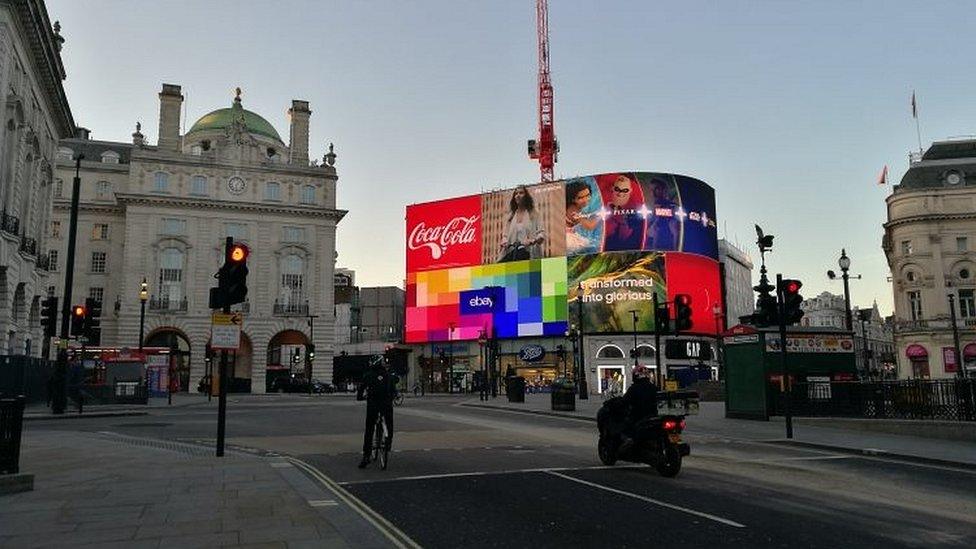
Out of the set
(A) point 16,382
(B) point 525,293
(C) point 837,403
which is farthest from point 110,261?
(C) point 837,403

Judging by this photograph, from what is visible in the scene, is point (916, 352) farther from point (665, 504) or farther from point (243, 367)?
point (665, 504)

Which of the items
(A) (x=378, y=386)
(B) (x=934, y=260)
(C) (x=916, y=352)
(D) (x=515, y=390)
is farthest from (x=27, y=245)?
(B) (x=934, y=260)

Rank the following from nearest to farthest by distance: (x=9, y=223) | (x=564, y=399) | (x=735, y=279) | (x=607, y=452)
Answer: (x=607, y=452), (x=564, y=399), (x=9, y=223), (x=735, y=279)

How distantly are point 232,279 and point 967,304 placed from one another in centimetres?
7402

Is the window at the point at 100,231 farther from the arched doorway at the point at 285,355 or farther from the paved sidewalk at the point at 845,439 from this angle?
the paved sidewalk at the point at 845,439

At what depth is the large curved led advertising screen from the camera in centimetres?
6788

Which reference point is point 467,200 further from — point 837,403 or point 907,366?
point 837,403

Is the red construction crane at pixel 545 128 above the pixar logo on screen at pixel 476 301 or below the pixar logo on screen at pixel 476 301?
above

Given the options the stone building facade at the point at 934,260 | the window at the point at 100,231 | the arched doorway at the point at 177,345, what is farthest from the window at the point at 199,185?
the stone building facade at the point at 934,260

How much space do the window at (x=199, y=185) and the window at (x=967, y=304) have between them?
72881mm

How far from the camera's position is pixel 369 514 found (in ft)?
24.4

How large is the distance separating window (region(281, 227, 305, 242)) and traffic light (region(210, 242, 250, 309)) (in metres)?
61.7

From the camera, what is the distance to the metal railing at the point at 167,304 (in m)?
66.9

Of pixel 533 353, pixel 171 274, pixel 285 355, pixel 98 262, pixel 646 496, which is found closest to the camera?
pixel 646 496
